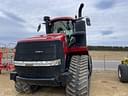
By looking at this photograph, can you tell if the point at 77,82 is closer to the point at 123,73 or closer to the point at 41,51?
the point at 41,51

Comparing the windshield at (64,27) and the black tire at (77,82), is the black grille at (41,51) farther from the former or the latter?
the windshield at (64,27)

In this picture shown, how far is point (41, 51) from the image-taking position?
8.18 m

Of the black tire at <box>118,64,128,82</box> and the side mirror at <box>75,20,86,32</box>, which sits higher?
the side mirror at <box>75,20,86,32</box>

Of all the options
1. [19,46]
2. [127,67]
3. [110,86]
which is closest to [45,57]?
[19,46]

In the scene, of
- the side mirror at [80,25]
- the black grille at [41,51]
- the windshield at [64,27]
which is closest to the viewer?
the black grille at [41,51]

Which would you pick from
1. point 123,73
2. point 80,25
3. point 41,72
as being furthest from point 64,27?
point 123,73

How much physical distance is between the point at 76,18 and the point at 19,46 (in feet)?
10.2

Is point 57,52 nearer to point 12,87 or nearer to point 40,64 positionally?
point 40,64

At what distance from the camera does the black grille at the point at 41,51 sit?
8.11 m

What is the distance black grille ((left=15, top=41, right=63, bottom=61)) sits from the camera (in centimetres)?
811

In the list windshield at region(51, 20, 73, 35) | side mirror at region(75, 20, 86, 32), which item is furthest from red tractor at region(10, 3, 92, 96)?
windshield at region(51, 20, 73, 35)

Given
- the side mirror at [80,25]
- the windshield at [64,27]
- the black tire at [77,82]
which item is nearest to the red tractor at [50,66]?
the black tire at [77,82]

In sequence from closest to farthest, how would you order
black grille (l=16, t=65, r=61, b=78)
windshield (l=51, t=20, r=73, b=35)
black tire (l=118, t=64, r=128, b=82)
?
black grille (l=16, t=65, r=61, b=78)
windshield (l=51, t=20, r=73, b=35)
black tire (l=118, t=64, r=128, b=82)

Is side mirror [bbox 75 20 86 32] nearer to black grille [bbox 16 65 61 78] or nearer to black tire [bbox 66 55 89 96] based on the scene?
black tire [bbox 66 55 89 96]
